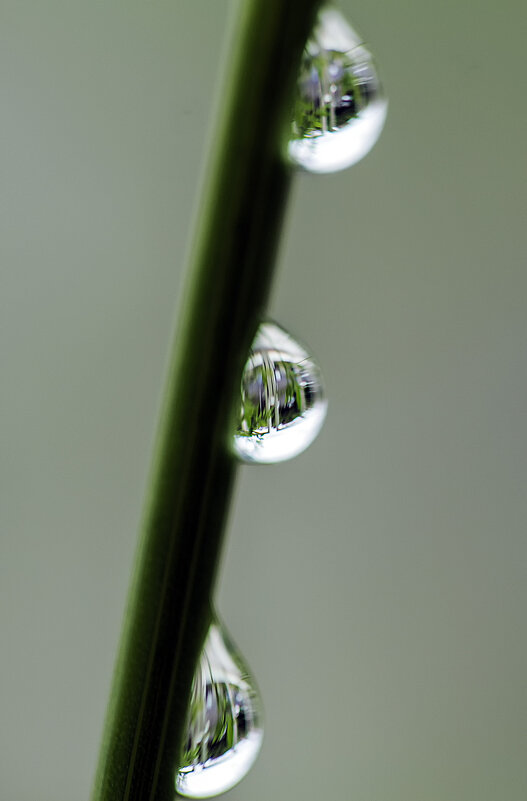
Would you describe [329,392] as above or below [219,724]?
above

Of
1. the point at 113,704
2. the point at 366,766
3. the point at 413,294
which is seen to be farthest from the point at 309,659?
the point at 113,704

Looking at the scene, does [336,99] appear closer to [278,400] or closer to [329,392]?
[278,400]

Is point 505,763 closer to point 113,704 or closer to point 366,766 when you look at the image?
point 366,766

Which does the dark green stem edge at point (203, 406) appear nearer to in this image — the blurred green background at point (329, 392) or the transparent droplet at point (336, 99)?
the transparent droplet at point (336, 99)

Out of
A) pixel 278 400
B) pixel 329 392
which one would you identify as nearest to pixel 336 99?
pixel 278 400

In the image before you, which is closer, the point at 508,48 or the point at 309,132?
the point at 309,132

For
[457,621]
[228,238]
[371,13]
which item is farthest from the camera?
[457,621]
